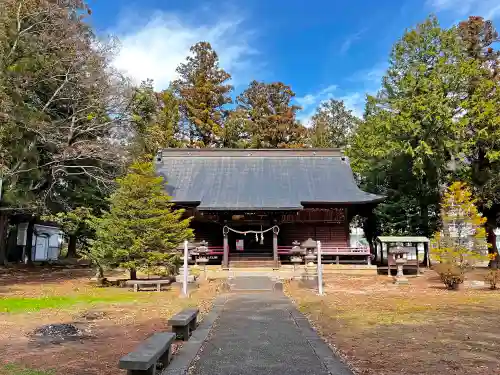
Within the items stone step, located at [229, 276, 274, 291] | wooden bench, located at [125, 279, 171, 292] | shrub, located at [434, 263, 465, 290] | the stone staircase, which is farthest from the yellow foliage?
wooden bench, located at [125, 279, 171, 292]

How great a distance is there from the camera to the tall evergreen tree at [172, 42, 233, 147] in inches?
1503

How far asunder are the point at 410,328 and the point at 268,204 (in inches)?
547

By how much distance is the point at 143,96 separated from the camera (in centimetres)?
2036

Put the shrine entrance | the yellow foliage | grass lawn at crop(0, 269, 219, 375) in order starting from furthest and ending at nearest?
the shrine entrance < the yellow foliage < grass lawn at crop(0, 269, 219, 375)

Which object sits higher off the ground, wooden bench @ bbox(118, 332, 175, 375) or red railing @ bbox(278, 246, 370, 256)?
red railing @ bbox(278, 246, 370, 256)

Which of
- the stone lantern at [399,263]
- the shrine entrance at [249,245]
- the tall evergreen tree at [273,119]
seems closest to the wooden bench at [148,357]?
the stone lantern at [399,263]

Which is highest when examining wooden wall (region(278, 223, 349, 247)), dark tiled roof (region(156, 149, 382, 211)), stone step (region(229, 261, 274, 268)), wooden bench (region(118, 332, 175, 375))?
dark tiled roof (region(156, 149, 382, 211))

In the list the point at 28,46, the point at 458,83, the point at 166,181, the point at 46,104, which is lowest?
the point at 166,181

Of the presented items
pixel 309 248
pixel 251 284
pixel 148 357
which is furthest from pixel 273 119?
pixel 148 357

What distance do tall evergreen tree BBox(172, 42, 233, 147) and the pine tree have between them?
23.2 metres

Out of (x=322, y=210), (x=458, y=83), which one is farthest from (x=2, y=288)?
(x=458, y=83)

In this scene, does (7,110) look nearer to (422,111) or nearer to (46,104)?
(46,104)

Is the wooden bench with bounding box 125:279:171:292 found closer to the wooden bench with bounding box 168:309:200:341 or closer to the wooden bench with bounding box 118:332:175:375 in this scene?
the wooden bench with bounding box 168:309:200:341

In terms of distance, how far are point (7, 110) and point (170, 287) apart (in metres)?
8.25
